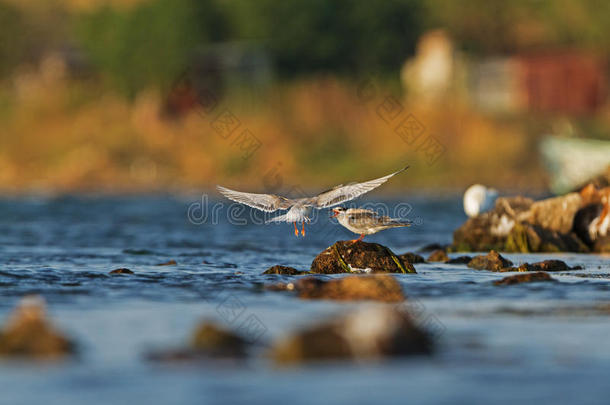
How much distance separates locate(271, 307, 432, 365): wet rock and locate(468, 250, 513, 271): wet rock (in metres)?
11.2

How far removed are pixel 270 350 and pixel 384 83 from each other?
90218 mm

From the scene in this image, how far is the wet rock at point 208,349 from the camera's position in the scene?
1498 centimetres

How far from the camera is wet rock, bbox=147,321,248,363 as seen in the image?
15.0 meters

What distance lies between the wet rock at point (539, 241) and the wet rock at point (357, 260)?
7.56 meters

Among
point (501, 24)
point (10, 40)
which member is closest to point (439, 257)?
point (501, 24)

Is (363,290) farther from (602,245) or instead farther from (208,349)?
(602,245)

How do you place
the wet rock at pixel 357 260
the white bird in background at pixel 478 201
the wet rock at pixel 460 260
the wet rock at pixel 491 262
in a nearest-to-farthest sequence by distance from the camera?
the wet rock at pixel 357 260, the wet rock at pixel 491 262, the wet rock at pixel 460 260, the white bird in background at pixel 478 201

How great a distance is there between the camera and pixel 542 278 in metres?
23.2

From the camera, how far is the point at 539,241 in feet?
104

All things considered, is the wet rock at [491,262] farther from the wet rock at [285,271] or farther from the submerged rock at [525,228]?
the submerged rock at [525,228]

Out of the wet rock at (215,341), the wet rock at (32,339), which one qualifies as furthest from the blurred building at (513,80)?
the wet rock at (32,339)

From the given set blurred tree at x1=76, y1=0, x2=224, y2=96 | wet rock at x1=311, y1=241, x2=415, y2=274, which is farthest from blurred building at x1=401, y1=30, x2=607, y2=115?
wet rock at x1=311, y1=241, x2=415, y2=274

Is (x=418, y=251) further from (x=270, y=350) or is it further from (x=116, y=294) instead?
(x=270, y=350)

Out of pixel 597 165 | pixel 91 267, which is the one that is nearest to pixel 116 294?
pixel 91 267
